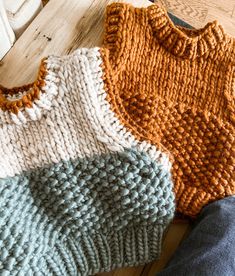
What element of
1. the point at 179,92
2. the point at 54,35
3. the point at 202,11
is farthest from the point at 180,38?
the point at 202,11

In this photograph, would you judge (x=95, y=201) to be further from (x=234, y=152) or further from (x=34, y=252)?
(x=234, y=152)

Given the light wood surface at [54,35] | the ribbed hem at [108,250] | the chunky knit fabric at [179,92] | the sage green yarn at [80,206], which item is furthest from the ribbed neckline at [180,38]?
the ribbed hem at [108,250]

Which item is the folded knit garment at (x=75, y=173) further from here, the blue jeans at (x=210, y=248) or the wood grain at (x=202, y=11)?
the wood grain at (x=202, y=11)

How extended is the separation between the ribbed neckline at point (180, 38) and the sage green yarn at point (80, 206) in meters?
0.28

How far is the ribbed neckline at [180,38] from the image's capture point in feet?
2.91

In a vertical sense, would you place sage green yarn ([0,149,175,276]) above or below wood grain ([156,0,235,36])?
below

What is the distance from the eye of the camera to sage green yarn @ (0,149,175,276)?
0.75 meters

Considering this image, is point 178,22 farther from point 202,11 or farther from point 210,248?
point 210,248

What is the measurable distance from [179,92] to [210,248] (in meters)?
0.35

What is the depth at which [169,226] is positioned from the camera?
845 millimetres

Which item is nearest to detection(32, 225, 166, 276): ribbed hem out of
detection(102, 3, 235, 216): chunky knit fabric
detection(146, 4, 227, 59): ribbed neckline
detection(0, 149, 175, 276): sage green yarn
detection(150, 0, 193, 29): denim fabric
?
detection(0, 149, 175, 276): sage green yarn

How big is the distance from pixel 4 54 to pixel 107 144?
384mm

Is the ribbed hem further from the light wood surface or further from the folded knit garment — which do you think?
the light wood surface

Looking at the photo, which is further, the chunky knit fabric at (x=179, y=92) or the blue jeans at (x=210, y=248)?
the chunky knit fabric at (x=179, y=92)
